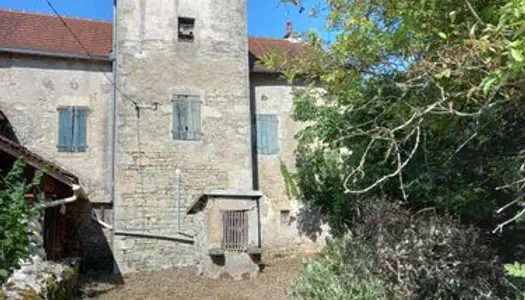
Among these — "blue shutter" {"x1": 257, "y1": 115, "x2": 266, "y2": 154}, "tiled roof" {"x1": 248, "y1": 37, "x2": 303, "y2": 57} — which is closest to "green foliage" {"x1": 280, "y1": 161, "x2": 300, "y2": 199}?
"blue shutter" {"x1": 257, "y1": 115, "x2": 266, "y2": 154}

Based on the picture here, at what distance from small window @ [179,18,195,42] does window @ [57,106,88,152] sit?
11.7 feet

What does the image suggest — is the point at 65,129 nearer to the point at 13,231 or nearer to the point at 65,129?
the point at 65,129

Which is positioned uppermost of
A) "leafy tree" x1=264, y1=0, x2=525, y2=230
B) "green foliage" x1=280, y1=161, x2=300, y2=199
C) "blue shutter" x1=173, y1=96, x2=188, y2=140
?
"blue shutter" x1=173, y1=96, x2=188, y2=140

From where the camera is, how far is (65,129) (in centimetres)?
1516

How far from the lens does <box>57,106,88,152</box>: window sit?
49.6ft

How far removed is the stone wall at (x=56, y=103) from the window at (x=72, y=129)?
0.11m

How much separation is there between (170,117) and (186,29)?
A: 2.80m

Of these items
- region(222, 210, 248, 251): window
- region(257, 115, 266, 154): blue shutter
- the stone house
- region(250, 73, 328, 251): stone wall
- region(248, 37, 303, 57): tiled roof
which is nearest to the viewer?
region(222, 210, 248, 251): window

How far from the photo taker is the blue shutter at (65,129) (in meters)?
15.1

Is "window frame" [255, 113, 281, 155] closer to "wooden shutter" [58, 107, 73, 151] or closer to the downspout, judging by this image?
the downspout

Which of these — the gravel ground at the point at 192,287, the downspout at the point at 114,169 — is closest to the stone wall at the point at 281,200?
the downspout at the point at 114,169

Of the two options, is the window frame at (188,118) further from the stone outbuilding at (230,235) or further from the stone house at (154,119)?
the stone outbuilding at (230,235)

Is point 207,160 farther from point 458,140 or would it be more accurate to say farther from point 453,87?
point 453,87

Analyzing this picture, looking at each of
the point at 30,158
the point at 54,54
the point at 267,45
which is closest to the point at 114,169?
the point at 54,54
